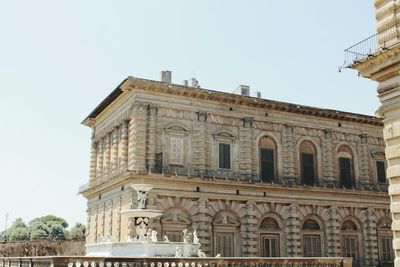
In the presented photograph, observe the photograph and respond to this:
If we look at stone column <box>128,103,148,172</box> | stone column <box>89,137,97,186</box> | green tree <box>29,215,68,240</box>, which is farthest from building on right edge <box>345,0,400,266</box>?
green tree <box>29,215,68,240</box>

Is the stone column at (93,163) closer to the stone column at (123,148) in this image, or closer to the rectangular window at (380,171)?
the stone column at (123,148)

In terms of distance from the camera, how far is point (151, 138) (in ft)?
96.8

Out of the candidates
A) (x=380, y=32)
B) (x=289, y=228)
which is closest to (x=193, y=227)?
(x=289, y=228)

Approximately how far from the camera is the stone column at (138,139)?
28766 mm

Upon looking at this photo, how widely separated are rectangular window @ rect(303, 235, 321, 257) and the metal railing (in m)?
13.2

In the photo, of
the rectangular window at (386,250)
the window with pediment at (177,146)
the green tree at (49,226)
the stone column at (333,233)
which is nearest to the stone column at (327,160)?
the stone column at (333,233)

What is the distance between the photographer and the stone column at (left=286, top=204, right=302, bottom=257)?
32156 mm

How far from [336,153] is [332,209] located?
4180 mm

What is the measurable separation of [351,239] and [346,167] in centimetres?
503

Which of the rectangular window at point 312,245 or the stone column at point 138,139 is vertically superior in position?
the stone column at point 138,139

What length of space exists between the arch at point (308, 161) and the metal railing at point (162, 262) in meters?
14.8

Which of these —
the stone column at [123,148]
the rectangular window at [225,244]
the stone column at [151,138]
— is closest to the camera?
the stone column at [151,138]

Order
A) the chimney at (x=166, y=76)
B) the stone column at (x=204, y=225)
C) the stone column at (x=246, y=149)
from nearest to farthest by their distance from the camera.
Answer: the stone column at (x=204, y=225)
the stone column at (x=246, y=149)
the chimney at (x=166, y=76)

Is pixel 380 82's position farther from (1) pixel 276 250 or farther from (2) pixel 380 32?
(1) pixel 276 250
